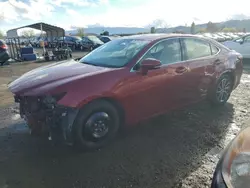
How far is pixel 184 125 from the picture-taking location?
4.18m

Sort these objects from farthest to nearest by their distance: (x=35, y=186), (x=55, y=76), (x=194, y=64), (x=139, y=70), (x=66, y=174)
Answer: (x=194, y=64) < (x=139, y=70) < (x=55, y=76) < (x=66, y=174) < (x=35, y=186)

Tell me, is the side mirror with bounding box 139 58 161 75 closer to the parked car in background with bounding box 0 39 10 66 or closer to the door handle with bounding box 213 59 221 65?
the door handle with bounding box 213 59 221 65

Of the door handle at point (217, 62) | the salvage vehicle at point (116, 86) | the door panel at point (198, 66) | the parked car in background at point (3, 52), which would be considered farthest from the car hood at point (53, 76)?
the parked car in background at point (3, 52)

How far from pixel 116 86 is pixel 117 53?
2.90ft

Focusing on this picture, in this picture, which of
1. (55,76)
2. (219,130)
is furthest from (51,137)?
(219,130)

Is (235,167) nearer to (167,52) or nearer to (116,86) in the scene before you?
(116,86)

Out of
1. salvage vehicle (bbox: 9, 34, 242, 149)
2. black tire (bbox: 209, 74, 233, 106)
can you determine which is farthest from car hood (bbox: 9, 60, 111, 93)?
black tire (bbox: 209, 74, 233, 106)

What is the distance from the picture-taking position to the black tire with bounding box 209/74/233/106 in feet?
15.8

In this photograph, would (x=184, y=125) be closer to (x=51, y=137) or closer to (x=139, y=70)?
(x=139, y=70)

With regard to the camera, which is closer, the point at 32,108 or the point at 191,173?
the point at 191,173

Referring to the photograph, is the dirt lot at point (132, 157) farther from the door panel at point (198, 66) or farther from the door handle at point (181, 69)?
the door handle at point (181, 69)

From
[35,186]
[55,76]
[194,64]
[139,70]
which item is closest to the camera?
[35,186]

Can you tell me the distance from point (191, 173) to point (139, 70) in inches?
63.3

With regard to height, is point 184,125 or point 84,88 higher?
point 84,88
